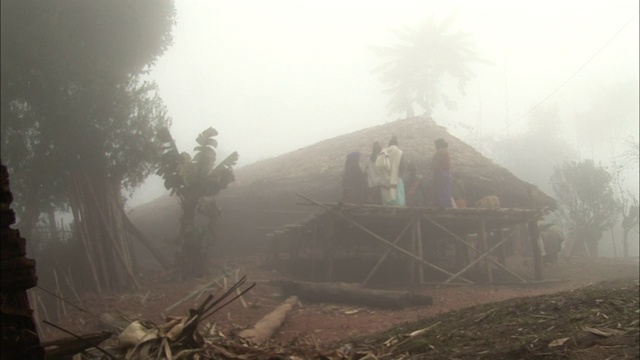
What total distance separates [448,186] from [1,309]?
1234 cm

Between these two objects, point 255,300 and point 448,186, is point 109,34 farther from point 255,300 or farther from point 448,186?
point 448,186

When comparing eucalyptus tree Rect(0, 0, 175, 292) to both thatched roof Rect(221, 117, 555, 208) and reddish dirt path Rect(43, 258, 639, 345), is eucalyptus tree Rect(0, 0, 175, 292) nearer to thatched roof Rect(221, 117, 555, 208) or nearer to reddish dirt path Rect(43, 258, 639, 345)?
reddish dirt path Rect(43, 258, 639, 345)

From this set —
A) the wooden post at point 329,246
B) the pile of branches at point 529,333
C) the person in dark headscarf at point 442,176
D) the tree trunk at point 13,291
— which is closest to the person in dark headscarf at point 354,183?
the wooden post at point 329,246

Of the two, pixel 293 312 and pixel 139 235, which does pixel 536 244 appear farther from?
pixel 139 235

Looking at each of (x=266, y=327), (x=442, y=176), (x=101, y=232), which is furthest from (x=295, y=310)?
(x=101, y=232)

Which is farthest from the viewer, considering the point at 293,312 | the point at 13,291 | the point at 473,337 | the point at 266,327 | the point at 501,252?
the point at 501,252

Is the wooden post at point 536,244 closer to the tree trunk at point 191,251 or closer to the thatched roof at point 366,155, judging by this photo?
the thatched roof at point 366,155

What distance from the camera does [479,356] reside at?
495cm

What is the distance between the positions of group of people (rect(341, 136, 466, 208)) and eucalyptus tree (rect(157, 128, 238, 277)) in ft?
12.5

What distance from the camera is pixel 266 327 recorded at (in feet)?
→ 27.6

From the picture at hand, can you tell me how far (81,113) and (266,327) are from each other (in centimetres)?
982

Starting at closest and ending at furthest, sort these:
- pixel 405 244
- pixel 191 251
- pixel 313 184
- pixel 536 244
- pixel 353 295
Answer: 1. pixel 353 295
2. pixel 536 244
3. pixel 191 251
4. pixel 405 244
5. pixel 313 184

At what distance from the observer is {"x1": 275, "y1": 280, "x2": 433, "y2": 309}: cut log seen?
1072cm

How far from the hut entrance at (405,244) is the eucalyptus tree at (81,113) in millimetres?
5226
